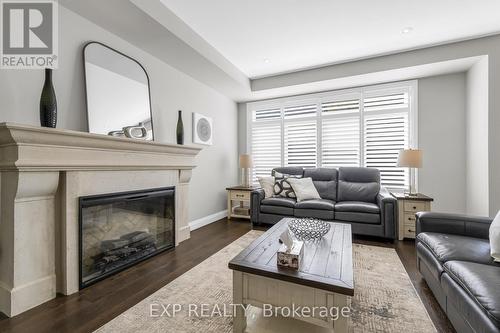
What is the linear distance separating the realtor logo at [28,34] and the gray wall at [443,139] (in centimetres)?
495

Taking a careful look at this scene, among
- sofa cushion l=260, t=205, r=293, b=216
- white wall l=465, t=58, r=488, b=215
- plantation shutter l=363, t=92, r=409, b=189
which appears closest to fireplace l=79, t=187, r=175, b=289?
sofa cushion l=260, t=205, r=293, b=216

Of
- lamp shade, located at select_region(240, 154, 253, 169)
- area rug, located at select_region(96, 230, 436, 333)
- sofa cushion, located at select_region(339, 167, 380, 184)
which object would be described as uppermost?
lamp shade, located at select_region(240, 154, 253, 169)

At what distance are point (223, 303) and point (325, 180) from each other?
9.46ft

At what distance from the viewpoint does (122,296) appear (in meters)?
1.87

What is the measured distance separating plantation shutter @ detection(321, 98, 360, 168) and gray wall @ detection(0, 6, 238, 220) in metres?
1.95

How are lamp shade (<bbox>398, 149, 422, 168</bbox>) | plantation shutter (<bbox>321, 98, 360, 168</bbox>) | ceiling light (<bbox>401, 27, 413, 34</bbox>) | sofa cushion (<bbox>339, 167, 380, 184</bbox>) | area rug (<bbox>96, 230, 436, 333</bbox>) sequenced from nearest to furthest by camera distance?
area rug (<bbox>96, 230, 436, 333</bbox>) < ceiling light (<bbox>401, 27, 413, 34</bbox>) < lamp shade (<bbox>398, 149, 422, 168</bbox>) < sofa cushion (<bbox>339, 167, 380, 184</bbox>) < plantation shutter (<bbox>321, 98, 360, 168</bbox>)

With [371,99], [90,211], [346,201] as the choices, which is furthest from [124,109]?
[371,99]

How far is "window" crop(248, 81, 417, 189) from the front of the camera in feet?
12.9

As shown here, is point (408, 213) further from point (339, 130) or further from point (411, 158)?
point (339, 130)

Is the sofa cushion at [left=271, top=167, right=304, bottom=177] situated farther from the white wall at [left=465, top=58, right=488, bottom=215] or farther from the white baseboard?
the white wall at [left=465, top=58, right=488, bottom=215]

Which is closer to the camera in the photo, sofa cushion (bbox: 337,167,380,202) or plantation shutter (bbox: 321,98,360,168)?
sofa cushion (bbox: 337,167,380,202)

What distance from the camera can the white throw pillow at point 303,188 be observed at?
148 inches

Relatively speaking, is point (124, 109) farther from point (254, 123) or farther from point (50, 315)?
point (254, 123)

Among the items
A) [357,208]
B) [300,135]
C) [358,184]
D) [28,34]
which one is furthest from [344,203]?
[28,34]
